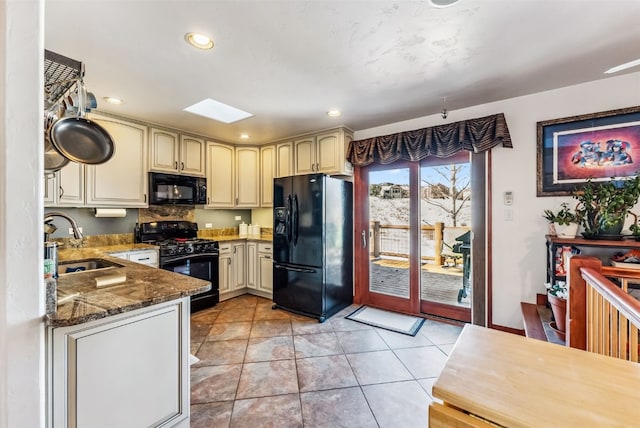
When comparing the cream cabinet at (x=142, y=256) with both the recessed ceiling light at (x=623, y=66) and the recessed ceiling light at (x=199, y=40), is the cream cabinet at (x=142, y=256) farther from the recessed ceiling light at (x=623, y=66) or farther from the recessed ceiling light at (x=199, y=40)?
the recessed ceiling light at (x=623, y=66)

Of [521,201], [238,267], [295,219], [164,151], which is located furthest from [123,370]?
[521,201]

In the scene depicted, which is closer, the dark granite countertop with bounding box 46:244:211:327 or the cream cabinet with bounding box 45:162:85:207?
the dark granite countertop with bounding box 46:244:211:327

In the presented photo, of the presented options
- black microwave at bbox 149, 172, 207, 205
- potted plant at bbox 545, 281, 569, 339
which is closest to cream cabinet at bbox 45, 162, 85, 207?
black microwave at bbox 149, 172, 207, 205

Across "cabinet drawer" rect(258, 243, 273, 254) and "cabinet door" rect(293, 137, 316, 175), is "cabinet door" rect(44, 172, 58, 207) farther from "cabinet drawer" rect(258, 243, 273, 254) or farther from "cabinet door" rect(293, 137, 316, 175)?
"cabinet door" rect(293, 137, 316, 175)

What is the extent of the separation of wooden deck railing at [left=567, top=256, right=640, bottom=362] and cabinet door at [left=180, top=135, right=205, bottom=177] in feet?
13.1

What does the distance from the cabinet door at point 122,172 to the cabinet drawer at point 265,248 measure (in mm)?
1584

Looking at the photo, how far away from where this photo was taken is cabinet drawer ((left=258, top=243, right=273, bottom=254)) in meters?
3.92

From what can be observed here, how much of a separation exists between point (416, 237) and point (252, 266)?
243cm

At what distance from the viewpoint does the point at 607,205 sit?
207 centimetres

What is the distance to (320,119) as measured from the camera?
3225 mm

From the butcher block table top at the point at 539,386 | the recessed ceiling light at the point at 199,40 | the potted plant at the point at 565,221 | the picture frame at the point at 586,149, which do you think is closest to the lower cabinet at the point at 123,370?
the butcher block table top at the point at 539,386

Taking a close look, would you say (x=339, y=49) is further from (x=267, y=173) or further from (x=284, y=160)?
(x=267, y=173)

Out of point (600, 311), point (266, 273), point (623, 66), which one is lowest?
point (266, 273)

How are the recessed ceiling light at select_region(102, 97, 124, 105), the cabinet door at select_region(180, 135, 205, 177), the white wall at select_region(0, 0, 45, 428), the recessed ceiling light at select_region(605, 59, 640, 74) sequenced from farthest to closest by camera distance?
the cabinet door at select_region(180, 135, 205, 177) → the recessed ceiling light at select_region(102, 97, 124, 105) → the recessed ceiling light at select_region(605, 59, 640, 74) → the white wall at select_region(0, 0, 45, 428)
